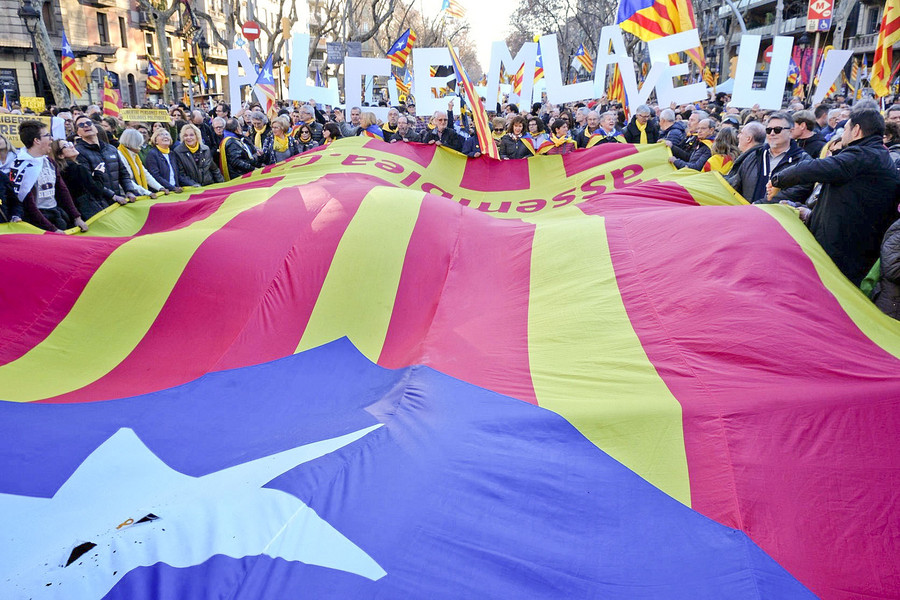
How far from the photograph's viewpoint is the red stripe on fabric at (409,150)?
6902 millimetres

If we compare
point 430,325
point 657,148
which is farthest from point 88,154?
point 657,148

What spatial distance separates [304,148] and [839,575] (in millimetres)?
8459

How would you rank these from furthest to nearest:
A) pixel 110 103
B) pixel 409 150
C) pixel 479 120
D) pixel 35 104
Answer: pixel 35 104 < pixel 110 103 < pixel 479 120 < pixel 409 150

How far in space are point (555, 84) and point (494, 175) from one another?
6.27 m

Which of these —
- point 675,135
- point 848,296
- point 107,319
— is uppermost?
point 675,135

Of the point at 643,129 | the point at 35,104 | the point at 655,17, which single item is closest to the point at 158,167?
the point at 643,129

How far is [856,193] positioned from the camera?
384cm

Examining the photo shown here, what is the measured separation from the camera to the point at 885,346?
3.04 meters

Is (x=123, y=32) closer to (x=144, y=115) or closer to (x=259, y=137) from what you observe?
(x=144, y=115)

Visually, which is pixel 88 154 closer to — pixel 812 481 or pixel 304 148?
pixel 304 148

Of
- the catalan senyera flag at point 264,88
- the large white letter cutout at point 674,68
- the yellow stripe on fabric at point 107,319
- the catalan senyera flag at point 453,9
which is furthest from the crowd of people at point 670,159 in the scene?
the catalan senyera flag at point 453,9

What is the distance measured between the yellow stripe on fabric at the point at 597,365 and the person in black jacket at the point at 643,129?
6.88 metres

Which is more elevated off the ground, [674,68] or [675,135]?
[674,68]

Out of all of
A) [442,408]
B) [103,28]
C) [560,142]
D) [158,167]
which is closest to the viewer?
[442,408]
